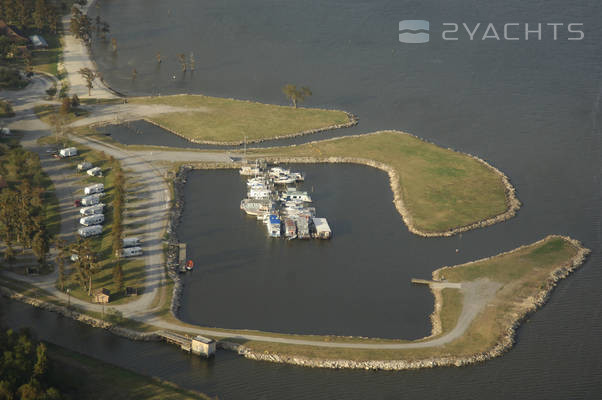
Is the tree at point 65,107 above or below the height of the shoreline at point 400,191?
above

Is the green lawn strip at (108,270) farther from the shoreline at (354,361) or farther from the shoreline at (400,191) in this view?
the shoreline at (400,191)

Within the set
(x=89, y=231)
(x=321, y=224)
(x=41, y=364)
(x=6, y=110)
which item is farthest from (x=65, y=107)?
(x=41, y=364)

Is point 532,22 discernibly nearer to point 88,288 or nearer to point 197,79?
point 197,79

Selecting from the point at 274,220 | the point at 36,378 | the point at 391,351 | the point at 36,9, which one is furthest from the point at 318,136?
the point at 36,9

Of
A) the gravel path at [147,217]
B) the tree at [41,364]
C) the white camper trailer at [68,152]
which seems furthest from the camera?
the white camper trailer at [68,152]

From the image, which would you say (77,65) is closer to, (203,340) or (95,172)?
(95,172)

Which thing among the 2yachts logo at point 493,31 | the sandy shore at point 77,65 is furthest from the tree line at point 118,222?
the 2yachts logo at point 493,31

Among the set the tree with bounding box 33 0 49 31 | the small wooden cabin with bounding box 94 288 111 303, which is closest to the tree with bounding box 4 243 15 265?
the small wooden cabin with bounding box 94 288 111 303
